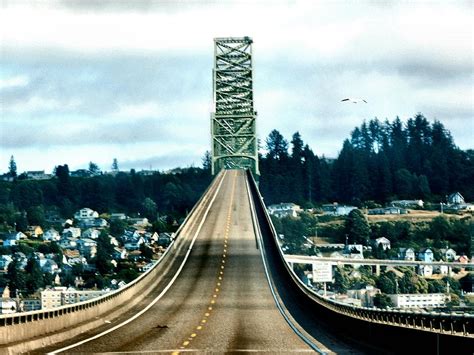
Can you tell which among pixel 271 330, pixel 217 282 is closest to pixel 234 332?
pixel 271 330

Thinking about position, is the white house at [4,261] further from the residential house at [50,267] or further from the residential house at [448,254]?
the residential house at [448,254]

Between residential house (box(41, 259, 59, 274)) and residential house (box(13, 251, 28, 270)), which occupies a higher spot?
residential house (box(13, 251, 28, 270))

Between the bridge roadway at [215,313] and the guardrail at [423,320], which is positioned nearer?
the guardrail at [423,320]

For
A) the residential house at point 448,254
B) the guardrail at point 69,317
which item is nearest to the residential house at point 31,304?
the guardrail at point 69,317

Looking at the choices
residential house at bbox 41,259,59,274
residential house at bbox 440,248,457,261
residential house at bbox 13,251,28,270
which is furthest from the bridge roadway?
residential house at bbox 13,251,28,270

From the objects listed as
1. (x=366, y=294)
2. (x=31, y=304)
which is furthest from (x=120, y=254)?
(x=366, y=294)

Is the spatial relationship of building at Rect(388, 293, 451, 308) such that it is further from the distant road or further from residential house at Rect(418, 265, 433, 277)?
the distant road
